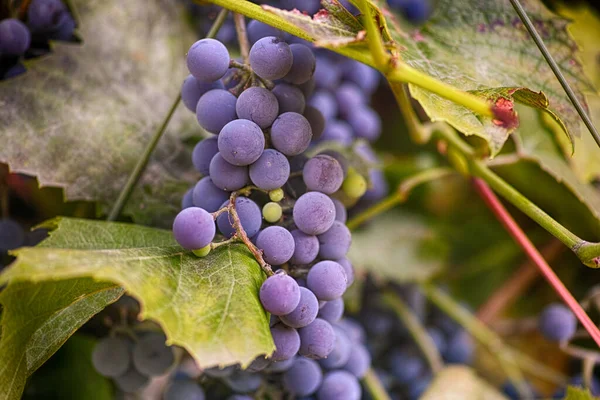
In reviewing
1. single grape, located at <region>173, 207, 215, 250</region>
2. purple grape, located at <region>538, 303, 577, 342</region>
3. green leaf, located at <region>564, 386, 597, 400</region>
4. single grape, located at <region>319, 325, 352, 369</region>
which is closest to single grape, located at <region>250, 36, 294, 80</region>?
single grape, located at <region>173, 207, 215, 250</region>

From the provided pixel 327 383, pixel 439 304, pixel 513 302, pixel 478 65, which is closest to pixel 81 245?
pixel 327 383

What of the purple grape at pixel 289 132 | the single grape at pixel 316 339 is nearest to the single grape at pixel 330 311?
the single grape at pixel 316 339

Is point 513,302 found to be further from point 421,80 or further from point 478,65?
point 421,80

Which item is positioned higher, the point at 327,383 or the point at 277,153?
the point at 277,153

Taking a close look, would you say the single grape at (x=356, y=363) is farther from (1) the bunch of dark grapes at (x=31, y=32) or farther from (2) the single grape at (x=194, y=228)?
(1) the bunch of dark grapes at (x=31, y=32)

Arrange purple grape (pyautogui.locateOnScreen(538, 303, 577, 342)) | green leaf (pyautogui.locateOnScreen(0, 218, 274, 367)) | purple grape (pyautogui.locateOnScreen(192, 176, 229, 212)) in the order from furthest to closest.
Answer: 1. purple grape (pyautogui.locateOnScreen(538, 303, 577, 342))
2. purple grape (pyautogui.locateOnScreen(192, 176, 229, 212))
3. green leaf (pyautogui.locateOnScreen(0, 218, 274, 367))

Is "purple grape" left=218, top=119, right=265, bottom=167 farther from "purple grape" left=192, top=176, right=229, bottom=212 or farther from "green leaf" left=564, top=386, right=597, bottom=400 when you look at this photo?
"green leaf" left=564, top=386, right=597, bottom=400

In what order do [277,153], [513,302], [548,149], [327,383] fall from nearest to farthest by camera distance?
[277,153] → [327,383] → [548,149] → [513,302]
